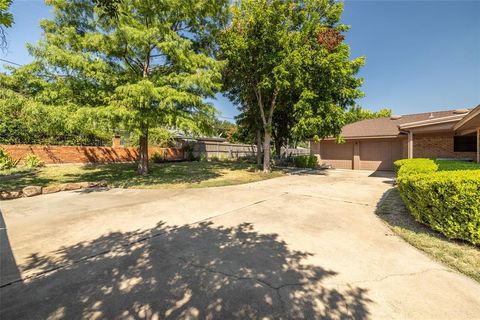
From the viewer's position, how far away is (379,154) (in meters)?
16.8

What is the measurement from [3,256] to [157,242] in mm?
2130

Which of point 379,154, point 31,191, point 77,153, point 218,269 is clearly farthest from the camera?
point 379,154

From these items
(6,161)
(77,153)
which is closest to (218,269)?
(6,161)

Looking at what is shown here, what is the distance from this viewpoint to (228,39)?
1236cm

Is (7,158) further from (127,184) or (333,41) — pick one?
(333,41)

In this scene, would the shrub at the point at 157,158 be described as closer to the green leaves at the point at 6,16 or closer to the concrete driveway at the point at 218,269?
the concrete driveway at the point at 218,269

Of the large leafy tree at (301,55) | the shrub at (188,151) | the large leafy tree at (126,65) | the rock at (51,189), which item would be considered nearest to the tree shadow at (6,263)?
the rock at (51,189)

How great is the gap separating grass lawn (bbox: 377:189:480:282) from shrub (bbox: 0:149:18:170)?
16.8 m

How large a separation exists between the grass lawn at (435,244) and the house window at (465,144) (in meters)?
11.6

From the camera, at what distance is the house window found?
502 inches

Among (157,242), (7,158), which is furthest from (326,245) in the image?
(7,158)

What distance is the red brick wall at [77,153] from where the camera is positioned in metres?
12.9

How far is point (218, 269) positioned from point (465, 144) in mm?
16749

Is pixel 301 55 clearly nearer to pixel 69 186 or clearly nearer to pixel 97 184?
pixel 97 184
